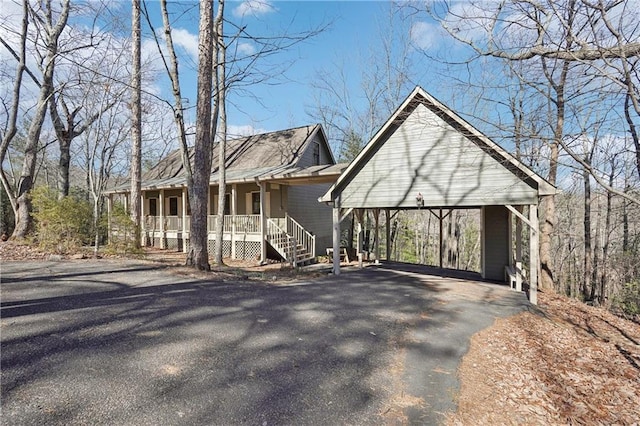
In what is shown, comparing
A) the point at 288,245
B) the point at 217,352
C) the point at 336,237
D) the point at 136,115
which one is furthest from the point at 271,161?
the point at 217,352

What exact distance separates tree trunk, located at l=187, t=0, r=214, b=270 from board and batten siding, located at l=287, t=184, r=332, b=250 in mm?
6673

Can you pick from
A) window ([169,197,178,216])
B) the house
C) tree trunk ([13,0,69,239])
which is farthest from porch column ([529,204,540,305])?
window ([169,197,178,216])

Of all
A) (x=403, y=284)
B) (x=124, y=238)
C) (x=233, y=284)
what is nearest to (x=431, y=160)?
(x=403, y=284)

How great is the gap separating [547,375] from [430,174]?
6336 mm

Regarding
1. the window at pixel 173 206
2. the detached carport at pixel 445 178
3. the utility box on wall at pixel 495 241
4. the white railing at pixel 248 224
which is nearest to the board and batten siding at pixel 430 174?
the detached carport at pixel 445 178

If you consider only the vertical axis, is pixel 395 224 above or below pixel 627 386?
above

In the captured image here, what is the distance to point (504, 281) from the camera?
36.8 ft

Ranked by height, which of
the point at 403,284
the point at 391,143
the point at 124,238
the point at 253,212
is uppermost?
the point at 391,143

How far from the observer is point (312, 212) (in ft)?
59.0

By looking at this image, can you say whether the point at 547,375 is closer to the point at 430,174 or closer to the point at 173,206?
the point at 430,174

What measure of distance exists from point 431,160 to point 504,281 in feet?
17.3

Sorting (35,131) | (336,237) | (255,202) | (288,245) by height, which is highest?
(35,131)

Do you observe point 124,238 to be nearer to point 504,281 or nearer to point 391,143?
point 391,143

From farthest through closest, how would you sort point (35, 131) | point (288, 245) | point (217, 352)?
1. point (288, 245)
2. point (35, 131)
3. point (217, 352)
